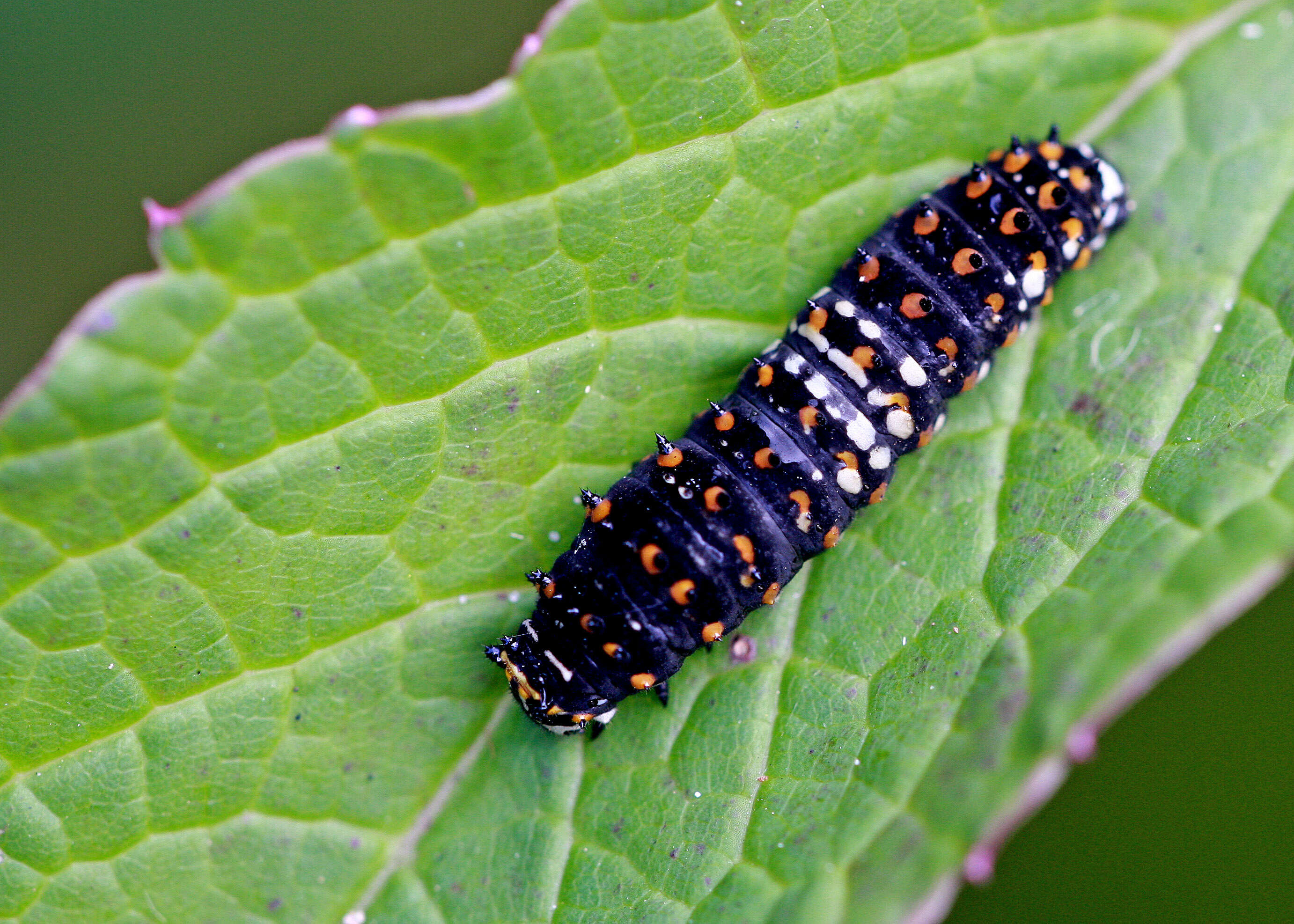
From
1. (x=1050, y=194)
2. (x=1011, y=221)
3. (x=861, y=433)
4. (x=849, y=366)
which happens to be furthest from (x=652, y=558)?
(x=1050, y=194)

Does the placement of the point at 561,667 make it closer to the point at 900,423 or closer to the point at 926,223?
the point at 900,423

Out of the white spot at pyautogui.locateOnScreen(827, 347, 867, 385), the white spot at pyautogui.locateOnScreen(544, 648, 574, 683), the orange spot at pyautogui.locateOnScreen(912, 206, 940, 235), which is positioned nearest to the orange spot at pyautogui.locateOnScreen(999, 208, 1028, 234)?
the orange spot at pyautogui.locateOnScreen(912, 206, 940, 235)

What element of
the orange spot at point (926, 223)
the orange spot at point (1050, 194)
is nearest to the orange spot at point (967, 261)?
the orange spot at point (926, 223)

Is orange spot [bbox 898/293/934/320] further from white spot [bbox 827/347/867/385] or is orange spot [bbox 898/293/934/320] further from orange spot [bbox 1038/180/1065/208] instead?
orange spot [bbox 1038/180/1065/208]

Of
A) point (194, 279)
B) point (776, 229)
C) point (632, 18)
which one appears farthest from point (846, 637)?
point (194, 279)

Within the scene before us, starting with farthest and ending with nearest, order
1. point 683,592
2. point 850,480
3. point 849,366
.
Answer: point 849,366, point 850,480, point 683,592

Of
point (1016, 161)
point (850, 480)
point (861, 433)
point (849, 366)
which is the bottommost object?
point (850, 480)
